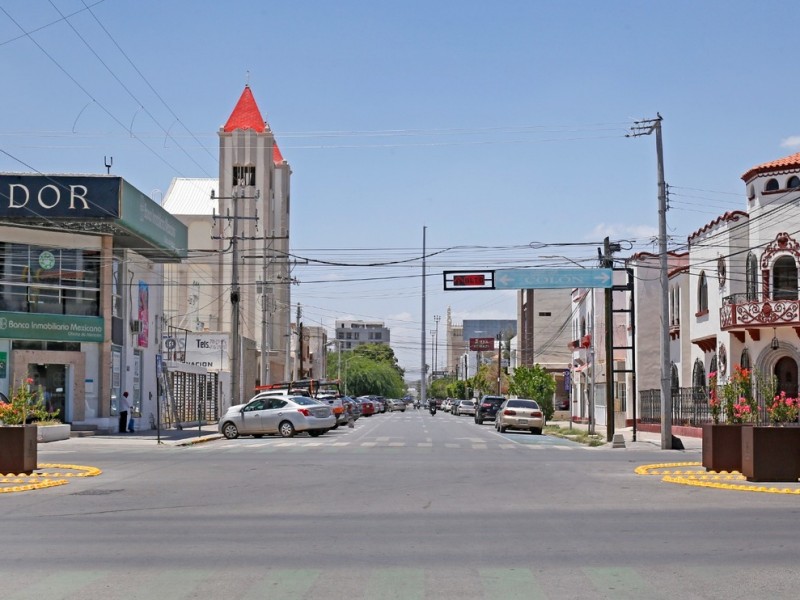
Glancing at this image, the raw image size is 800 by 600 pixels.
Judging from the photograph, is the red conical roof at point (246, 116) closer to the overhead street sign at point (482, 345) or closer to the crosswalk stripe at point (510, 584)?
the overhead street sign at point (482, 345)

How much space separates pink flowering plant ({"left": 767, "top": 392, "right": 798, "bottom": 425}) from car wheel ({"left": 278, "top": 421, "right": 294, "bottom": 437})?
21645 millimetres

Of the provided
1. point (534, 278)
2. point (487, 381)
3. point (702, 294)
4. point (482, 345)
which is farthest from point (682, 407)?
point (482, 345)

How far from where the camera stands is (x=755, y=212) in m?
41.5

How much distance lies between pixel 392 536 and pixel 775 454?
9753mm

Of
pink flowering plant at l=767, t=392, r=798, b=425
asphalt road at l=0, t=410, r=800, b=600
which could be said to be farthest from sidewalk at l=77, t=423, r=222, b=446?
pink flowering plant at l=767, t=392, r=798, b=425

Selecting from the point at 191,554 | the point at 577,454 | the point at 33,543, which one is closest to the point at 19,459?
the point at 33,543

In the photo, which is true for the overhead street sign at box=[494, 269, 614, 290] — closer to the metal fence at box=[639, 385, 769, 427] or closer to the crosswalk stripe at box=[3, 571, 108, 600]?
the metal fence at box=[639, 385, 769, 427]

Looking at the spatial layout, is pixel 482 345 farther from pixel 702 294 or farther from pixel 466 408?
pixel 702 294

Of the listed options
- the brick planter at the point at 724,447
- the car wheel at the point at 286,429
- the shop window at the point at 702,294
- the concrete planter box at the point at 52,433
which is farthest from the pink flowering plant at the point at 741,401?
the shop window at the point at 702,294

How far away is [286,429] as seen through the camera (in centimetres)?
3884

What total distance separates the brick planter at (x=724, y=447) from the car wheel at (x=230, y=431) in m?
21.7

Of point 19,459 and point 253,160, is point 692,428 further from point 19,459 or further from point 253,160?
point 253,160

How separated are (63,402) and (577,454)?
805 inches

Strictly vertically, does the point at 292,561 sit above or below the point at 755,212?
below
